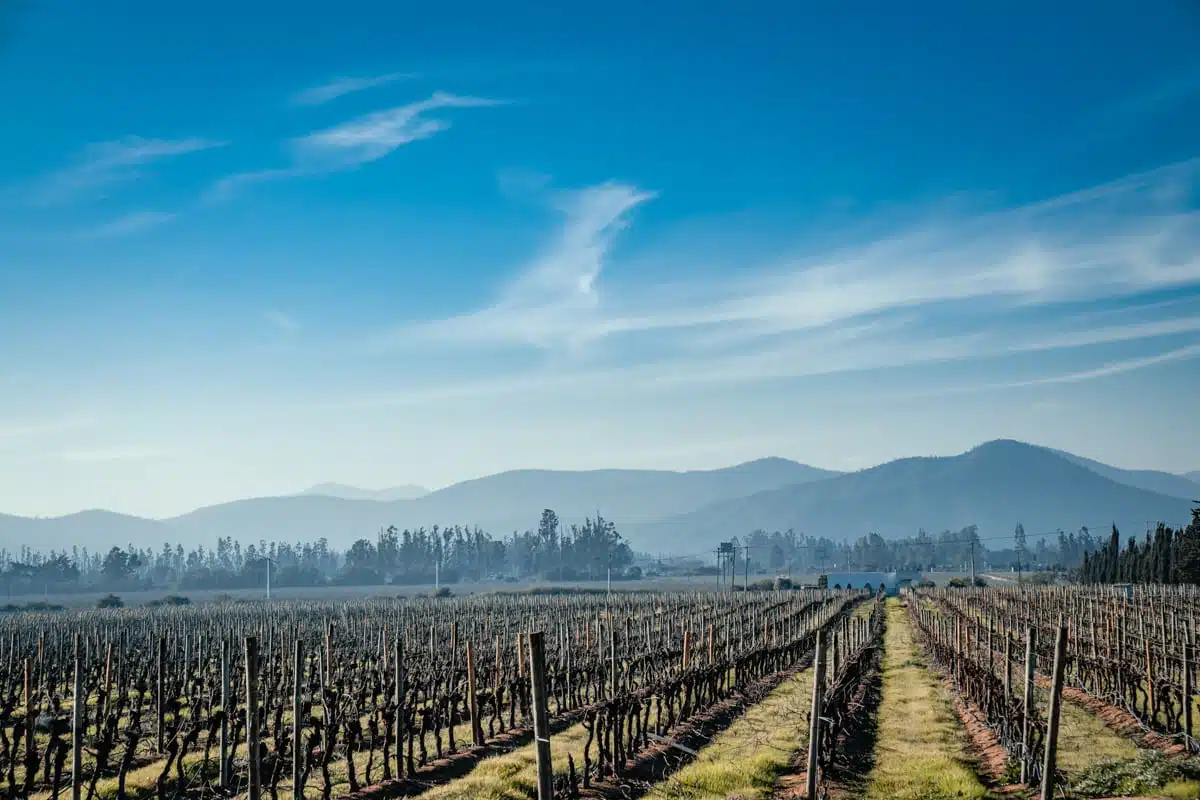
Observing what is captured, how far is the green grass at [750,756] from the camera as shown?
13.1m

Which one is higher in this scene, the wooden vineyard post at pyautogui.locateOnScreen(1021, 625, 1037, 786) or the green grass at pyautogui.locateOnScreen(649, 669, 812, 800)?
the wooden vineyard post at pyautogui.locateOnScreen(1021, 625, 1037, 786)

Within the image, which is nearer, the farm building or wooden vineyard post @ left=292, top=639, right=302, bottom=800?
wooden vineyard post @ left=292, top=639, right=302, bottom=800

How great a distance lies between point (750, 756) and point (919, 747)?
311 cm

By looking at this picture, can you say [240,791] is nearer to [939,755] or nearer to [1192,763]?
[939,755]

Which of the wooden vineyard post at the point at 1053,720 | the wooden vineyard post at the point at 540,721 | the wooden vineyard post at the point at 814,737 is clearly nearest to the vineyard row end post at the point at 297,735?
the wooden vineyard post at the point at 540,721

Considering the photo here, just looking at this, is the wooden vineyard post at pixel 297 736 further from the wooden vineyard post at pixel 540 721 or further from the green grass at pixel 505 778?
the wooden vineyard post at pixel 540 721

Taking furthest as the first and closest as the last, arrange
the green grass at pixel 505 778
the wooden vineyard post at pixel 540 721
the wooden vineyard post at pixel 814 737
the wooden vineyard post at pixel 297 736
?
the green grass at pixel 505 778 < the wooden vineyard post at pixel 297 736 < the wooden vineyard post at pixel 814 737 < the wooden vineyard post at pixel 540 721

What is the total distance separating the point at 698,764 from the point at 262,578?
541 ft

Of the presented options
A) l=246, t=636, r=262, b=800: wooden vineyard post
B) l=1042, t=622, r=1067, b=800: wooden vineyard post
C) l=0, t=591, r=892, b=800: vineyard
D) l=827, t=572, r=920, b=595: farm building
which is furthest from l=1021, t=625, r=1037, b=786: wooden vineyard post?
l=827, t=572, r=920, b=595: farm building

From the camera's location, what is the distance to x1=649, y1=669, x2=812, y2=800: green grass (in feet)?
42.9

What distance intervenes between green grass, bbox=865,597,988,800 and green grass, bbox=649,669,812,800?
4.67ft

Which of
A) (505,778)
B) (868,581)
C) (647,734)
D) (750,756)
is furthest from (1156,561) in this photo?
(505,778)

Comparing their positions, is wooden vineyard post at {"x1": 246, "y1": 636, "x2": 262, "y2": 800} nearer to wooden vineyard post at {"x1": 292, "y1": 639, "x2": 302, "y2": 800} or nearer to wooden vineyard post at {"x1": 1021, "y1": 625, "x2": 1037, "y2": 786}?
wooden vineyard post at {"x1": 292, "y1": 639, "x2": 302, "y2": 800}

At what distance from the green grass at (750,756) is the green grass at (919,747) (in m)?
1.42
